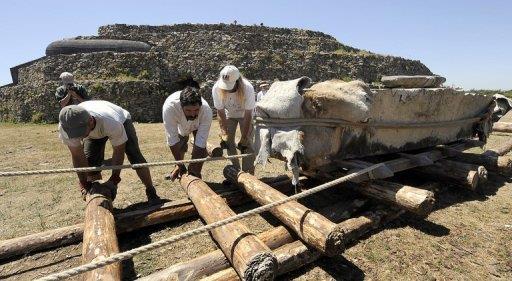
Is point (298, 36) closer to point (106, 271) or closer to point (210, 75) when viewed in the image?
point (210, 75)

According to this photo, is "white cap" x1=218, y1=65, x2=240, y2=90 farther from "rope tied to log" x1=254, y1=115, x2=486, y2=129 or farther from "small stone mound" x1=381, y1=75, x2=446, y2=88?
"small stone mound" x1=381, y1=75, x2=446, y2=88

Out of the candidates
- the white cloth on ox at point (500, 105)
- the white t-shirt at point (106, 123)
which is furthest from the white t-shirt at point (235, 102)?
the white cloth on ox at point (500, 105)

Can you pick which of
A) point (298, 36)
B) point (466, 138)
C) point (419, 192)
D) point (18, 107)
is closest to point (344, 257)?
point (419, 192)

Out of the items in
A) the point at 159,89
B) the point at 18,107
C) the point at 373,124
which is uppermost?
the point at 373,124

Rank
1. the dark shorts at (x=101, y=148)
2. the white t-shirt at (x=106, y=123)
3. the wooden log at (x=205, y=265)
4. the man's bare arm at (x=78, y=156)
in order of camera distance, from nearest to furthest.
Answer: the wooden log at (x=205, y=265), the man's bare arm at (x=78, y=156), the white t-shirt at (x=106, y=123), the dark shorts at (x=101, y=148)

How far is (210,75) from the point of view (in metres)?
21.2

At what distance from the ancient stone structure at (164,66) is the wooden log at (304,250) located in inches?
539

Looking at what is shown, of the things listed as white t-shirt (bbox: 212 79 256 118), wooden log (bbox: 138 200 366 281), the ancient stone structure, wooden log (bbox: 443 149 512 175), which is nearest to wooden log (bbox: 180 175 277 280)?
wooden log (bbox: 138 200 366 281)

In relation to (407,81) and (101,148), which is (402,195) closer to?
(407,81)

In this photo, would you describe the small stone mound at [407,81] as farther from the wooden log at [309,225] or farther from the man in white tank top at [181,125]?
the man in white tank top at [181,125]

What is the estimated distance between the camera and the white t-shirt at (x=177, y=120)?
4.69m

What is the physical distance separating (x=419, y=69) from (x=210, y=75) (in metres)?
18.4

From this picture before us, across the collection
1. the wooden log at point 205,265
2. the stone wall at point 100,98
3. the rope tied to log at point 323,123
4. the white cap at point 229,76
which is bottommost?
the stone wall at point 100,98

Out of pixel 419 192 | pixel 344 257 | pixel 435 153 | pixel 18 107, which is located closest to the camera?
pixel 344 257
